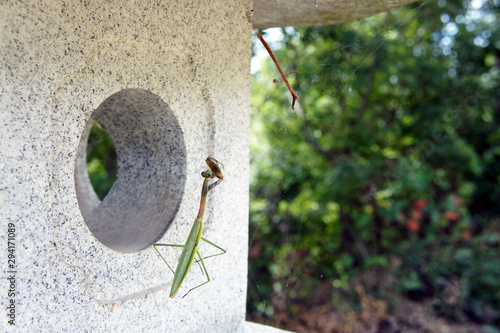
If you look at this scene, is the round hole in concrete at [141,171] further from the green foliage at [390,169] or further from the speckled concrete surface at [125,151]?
the green foliage at [390,169]

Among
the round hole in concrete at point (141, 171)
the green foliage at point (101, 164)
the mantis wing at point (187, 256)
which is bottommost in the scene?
the mantis wing at point (187, 256)

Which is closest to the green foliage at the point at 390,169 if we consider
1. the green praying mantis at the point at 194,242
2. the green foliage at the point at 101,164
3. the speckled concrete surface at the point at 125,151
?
the green foliage at the point at 101,164

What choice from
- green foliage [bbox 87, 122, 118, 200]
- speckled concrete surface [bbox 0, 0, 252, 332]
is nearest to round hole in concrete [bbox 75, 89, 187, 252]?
speckled concrete surface [bbox 0, 0, 252, 332]

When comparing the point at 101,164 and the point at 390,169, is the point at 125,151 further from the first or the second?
the point at 101,164

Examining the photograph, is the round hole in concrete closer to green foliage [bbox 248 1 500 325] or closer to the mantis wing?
the mantis wing

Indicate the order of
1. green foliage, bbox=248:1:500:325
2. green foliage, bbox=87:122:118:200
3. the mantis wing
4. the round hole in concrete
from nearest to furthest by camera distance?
the mantis wing
the round hole in concrete
green foliage, bbox=248:1:500:325
green foliage, bbox=87:122:118:200

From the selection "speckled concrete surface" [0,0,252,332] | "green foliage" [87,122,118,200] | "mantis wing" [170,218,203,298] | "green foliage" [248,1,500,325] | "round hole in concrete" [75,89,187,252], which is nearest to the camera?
"speckled concrete surface" [0,0,252,332]

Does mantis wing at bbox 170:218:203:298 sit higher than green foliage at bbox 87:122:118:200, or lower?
lower
